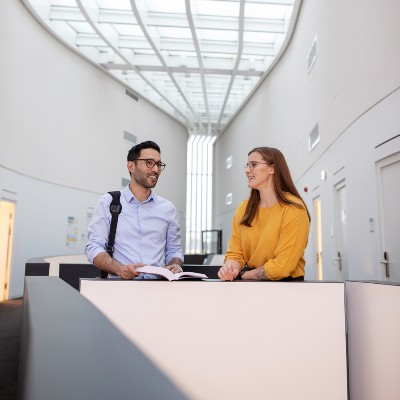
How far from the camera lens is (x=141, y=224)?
10.4ft

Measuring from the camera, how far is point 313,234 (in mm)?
10320

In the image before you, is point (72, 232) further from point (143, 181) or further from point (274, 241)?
point (274, 241)

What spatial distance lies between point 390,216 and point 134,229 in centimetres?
361

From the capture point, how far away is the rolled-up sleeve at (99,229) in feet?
9.77

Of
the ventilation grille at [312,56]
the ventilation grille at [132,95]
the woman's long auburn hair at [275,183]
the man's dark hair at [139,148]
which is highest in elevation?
the ventilation grille at [132,95]

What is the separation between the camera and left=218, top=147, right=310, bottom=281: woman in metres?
2.50

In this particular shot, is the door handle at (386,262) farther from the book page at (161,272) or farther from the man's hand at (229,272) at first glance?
the book page at (161,272)

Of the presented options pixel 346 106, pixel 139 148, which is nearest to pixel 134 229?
pixel 139 148

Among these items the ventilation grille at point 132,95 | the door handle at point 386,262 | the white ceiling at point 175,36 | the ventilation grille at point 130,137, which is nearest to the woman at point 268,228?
the door handle at point 386,262

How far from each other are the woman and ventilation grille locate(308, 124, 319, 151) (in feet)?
22.4

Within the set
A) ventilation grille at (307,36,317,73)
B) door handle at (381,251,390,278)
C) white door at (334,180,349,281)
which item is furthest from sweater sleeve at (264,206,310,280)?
ventilation grille at (307,36,317,73)

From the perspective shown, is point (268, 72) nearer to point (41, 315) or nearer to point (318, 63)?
point (318, 63)

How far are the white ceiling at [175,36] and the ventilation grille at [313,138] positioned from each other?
3.41 m

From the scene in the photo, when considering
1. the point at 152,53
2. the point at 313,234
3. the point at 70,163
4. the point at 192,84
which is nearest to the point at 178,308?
the point at 313,234
